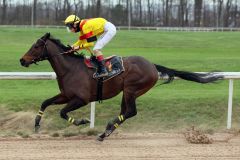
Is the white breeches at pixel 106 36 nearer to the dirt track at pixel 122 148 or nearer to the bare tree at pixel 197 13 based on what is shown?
the dirt track at pixel 122 148

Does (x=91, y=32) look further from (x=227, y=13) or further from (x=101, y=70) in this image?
(x=227, y=13)

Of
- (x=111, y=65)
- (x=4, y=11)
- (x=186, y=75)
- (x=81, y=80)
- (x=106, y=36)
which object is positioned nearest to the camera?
(x=81, y=80)

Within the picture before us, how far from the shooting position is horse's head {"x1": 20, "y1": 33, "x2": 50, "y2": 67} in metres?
7.93

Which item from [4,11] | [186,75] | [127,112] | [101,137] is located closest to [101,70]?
[127,112]

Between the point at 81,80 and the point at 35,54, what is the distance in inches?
32.8

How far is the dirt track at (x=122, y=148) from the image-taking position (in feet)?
22.1

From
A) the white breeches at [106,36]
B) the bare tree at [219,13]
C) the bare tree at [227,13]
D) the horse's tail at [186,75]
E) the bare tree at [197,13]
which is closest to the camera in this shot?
the white breeches at [106,36]

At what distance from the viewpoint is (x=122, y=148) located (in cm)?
733

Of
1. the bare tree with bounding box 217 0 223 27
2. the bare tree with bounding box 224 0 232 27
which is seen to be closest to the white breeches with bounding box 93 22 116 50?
the bare tree with bounding box 224 0 232 27

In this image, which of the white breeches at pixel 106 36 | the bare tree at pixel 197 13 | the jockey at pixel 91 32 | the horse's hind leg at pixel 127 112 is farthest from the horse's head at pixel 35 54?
the bare tree at pixel 197 13

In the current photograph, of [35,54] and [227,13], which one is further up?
[227,13]

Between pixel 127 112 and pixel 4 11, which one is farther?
pixel 4 11

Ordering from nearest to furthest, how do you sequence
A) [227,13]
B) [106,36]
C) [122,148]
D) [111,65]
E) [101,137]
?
[122,148], [101,137], [111,65], [106,36], [227,13]

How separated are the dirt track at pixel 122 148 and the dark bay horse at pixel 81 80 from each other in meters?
0.35
